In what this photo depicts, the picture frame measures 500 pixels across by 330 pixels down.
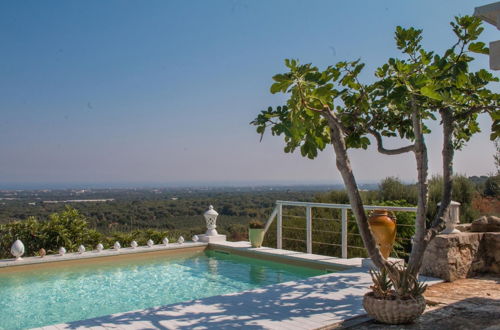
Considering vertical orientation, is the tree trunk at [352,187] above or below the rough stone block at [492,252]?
above

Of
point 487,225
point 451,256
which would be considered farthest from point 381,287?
point 487,225

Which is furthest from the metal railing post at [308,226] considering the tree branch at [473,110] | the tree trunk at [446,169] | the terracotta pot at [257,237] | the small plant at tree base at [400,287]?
the small plant at tree base at [400,287]

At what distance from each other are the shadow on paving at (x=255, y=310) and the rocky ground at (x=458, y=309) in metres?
0.45

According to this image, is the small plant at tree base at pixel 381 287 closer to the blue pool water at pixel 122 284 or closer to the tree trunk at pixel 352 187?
the tree trunk at pixel 352 187

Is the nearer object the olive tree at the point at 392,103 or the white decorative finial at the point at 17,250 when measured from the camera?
the olive tree at the point at 392,103

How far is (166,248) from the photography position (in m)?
9.57

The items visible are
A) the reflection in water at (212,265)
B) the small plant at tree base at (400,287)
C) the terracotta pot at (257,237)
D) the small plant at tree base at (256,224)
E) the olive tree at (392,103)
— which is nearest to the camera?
Result: the olive tree at (392,103)

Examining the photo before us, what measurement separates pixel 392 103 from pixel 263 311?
2.38 metres

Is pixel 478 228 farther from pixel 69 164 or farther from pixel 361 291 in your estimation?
pixel 69 164

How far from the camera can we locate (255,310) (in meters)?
4.77

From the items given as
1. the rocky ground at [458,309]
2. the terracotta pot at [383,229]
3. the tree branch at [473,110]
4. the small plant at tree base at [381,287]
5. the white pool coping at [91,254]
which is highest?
the tree branch at [473,110]

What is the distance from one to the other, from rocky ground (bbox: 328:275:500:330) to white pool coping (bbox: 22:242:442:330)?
0.73ft

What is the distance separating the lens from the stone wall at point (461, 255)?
611cm

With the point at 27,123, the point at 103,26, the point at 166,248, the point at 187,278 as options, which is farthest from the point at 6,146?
the point at 187,278
